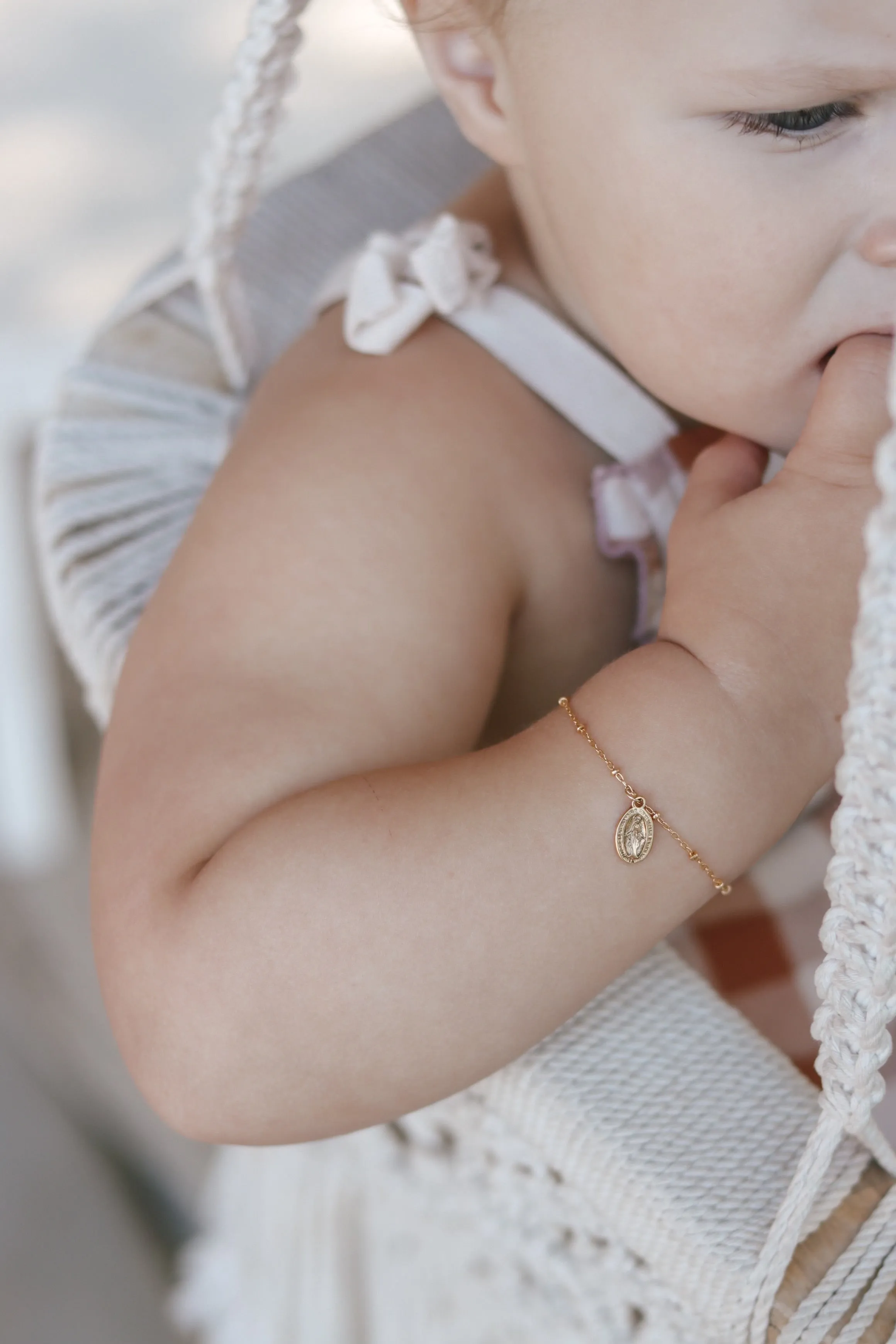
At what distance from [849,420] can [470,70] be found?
30 centimetres

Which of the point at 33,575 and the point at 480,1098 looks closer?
the point at 480,1098

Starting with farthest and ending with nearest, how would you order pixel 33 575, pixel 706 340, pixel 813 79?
pixel 33 575 → pixel 706 340 → pixel 813 79

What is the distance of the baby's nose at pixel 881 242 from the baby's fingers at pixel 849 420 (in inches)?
1.4

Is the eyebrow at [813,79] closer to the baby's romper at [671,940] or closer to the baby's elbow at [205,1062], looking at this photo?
the baby's romper at [671,940]

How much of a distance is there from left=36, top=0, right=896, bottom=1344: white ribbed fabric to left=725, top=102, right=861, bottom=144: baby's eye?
0.79 feet

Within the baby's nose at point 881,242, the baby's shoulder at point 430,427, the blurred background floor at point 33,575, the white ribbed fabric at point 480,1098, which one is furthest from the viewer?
the blurred background floor at point 33,575

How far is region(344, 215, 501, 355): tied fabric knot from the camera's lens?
735mm

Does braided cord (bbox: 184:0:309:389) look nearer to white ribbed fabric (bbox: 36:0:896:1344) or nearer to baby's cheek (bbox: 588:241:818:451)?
white ribbed fabric (bbox: 36:0:896:1344)

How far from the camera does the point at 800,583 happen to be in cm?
56

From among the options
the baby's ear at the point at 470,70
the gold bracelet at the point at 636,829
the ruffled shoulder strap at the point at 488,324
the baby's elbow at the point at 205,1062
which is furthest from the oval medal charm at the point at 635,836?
the baby's ear at the point at 470,70

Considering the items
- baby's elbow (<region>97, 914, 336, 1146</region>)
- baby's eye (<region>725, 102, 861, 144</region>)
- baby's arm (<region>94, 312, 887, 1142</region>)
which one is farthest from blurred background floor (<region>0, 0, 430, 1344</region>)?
baby's elbow (<region>97, 914, 336, 1146</region>)

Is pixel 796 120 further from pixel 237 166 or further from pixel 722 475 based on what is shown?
pixel 237 166

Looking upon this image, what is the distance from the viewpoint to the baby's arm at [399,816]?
55 cm

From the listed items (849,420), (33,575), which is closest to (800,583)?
(849,420)
